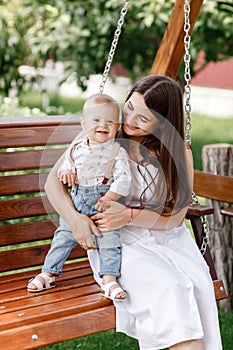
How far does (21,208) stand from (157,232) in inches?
30.1

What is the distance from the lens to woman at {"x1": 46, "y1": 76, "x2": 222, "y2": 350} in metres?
2.81

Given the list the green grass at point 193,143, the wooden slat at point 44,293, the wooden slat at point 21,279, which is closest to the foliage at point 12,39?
the green grass at point 193,143

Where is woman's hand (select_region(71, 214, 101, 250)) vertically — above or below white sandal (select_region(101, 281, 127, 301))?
above

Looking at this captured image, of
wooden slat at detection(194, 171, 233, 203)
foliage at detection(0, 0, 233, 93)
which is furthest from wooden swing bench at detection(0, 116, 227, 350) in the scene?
foliage at detection(0, 0, 233, 93)

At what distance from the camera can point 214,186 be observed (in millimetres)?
4188

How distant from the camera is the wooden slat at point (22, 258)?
344cm

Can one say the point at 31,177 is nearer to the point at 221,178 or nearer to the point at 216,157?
the point at 221,178

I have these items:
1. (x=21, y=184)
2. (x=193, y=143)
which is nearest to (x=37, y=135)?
(x=21, y=184)

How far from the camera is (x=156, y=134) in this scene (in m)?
3.07

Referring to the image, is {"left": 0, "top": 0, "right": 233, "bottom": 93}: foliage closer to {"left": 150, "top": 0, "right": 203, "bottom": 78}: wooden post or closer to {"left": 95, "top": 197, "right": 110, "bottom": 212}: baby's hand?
{"left": 150, "top": 0, "right": 203, "bottom": 78}: wooden post

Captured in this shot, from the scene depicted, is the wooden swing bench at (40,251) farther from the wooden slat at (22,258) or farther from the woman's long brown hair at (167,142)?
the woman's long brown hair at (167,142)

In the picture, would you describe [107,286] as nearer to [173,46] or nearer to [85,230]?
[85,230]

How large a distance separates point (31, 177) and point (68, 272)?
0.51m

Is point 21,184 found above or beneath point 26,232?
above
